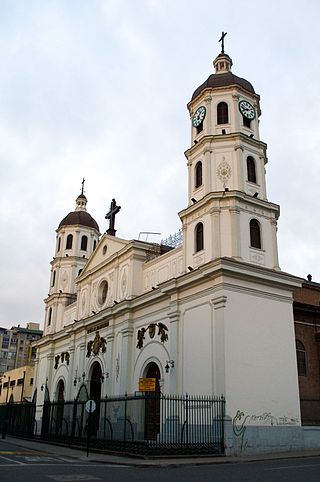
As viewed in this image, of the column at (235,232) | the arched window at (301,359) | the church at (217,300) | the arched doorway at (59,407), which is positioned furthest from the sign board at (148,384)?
the arched window at (301,359)

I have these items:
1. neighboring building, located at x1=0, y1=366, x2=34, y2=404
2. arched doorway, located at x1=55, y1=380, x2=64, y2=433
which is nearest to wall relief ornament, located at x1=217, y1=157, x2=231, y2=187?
arched doorway, located at x1=55, y1=380, x2=64, y2=433

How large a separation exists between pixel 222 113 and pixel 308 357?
15.6 m

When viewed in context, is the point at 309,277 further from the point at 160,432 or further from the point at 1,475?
the point at 1,475

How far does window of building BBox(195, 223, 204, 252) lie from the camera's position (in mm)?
27139

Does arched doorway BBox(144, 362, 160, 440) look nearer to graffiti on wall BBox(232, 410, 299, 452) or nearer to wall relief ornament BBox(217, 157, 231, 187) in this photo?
graffiti on wall BBox(232, 410, 299, 452)

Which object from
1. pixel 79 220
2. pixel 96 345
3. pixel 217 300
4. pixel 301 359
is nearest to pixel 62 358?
pixel 96 345

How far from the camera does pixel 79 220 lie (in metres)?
48.3

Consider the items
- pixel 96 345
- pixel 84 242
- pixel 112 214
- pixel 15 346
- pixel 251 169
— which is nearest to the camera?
pixel 251 169

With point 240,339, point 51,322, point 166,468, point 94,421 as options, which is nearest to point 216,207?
point 240,339

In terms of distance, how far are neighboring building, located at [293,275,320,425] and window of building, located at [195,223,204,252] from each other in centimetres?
729

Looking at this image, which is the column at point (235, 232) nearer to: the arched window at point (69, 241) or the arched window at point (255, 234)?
the arched window at point (255, 234)

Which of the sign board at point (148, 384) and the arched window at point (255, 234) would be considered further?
the sign board at point (148, 384)

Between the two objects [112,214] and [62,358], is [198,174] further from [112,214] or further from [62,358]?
[62,358]

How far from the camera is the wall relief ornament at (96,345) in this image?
1374 inches
